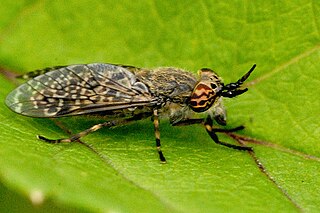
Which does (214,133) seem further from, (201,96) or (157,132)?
(157,132)

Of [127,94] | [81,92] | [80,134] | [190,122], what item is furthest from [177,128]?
[80,134]

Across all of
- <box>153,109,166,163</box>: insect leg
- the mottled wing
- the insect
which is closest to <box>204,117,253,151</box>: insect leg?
the insect

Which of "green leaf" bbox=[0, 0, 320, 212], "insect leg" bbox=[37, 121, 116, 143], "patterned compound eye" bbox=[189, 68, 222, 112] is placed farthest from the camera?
"patterned compound eye" bbox=[189, 68, 222, 112]

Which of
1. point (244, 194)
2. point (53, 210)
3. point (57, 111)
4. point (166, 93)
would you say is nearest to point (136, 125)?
point (166, 93)

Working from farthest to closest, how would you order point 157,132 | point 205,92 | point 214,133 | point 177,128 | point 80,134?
point 177,128 < point 205,92 < point 214,133 < point 157,132 < point 80,134

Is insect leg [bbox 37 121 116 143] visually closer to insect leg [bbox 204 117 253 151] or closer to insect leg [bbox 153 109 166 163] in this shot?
insect leg [bbox 153 109 166 163]

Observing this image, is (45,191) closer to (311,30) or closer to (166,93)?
(166,93)

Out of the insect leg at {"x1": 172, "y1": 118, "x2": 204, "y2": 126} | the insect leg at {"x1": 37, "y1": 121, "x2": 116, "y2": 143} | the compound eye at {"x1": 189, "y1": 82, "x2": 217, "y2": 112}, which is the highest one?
the compound eye at {"x1": 189, "y1": 82, "x2": 217, "y2": 112}
